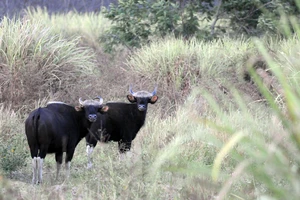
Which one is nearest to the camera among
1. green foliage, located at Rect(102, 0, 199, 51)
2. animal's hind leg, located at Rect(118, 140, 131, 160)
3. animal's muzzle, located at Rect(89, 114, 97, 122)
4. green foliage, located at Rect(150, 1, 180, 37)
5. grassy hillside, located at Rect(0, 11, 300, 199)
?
grassy hillside, located at Rect(0, 11, 300, 199)

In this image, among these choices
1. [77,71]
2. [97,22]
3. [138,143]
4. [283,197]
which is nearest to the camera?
[283,197]

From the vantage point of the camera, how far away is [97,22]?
2433cm

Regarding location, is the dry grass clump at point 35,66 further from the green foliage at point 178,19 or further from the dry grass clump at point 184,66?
the green foliage at point 178,19

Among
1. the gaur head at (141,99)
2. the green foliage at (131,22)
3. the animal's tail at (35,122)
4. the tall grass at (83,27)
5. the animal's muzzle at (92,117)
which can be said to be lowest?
the tall grass at (83,27)

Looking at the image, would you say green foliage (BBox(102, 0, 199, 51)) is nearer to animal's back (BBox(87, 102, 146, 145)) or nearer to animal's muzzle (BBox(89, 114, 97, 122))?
animal's back (BBox(87, 102, 146, 145))

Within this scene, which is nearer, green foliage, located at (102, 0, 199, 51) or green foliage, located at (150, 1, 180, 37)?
green foliage, located at (150, 1, 180, 37)

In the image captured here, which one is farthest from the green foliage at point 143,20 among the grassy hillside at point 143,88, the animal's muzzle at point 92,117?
the animal's muzzle at point 92,117

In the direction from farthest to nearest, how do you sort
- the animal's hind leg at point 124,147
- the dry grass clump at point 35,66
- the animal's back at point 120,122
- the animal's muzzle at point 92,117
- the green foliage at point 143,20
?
1. the green foliage at point 143,20
2. the dry grass clump at point 35,66
3. the animal's back at point 120,122
4. the animal's hind leg at point 124,147
5. the animal's muzzle at point 92,117

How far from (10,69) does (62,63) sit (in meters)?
1.22

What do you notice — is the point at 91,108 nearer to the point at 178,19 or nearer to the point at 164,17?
the point at 164,17

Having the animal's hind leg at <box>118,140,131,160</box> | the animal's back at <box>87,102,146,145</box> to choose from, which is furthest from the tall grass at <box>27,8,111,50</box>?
the animal's hind leg at <box>118,140,131,160</box>

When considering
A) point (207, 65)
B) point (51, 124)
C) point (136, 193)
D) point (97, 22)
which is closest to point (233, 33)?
point (207, 65)

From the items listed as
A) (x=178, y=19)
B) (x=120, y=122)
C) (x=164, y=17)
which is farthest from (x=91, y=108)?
(x=178, y=19)

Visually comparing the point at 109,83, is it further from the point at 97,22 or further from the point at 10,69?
the point at 97,22
